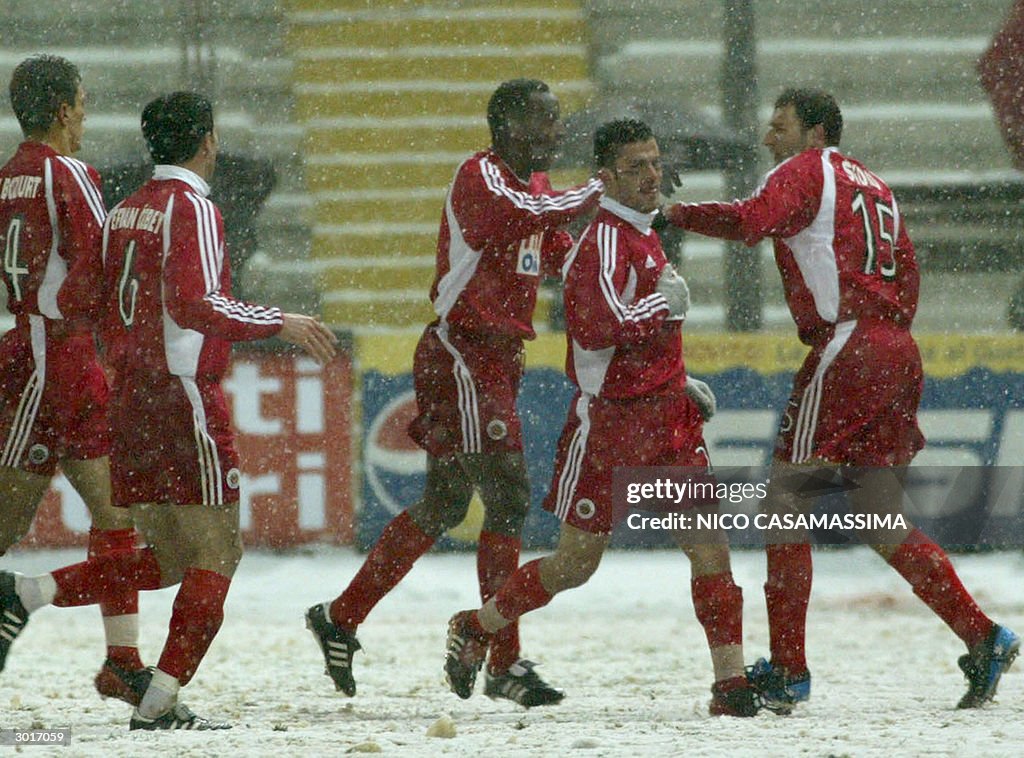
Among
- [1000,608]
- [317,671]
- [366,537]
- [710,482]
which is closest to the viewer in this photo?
[710,482]

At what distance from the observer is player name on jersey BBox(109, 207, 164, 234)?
15.4 feet

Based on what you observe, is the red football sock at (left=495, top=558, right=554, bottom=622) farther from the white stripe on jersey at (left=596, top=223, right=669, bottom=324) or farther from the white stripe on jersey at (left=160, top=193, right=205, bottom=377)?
the white stripe on jersey at (left=160, top=193, right=205, bottom=377)

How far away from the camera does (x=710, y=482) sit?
199 inches

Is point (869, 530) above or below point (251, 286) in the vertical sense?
below

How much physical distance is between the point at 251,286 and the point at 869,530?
6209 mm

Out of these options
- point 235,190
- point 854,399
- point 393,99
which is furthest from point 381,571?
point 393,99

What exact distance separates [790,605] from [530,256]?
50.9 inches

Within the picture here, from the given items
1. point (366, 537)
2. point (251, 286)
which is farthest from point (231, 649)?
point (251, 286)

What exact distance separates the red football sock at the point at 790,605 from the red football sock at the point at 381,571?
1.10 metres

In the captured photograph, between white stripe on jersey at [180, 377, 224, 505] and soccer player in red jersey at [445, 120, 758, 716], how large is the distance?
949 millimetres

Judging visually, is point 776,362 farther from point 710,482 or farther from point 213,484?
point 213,484

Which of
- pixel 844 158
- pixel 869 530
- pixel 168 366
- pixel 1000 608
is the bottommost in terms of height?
pixel 1000 608

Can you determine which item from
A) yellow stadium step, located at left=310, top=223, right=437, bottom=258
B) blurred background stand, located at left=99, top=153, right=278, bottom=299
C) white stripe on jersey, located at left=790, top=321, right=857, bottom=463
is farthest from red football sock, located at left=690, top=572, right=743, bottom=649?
yellow stadium step, located at left=310, top=223, right=437, bottom=258

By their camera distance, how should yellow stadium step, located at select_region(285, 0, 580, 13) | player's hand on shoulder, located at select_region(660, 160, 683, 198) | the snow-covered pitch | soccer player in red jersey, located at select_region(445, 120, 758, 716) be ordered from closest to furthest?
1. the snow-covered pitch
2. soccer player in red jersey, located at select_region(445, 120, 758, 716)
3. player's hand on shoulder, located at select_region(660, 160, 683, 198)
4. yellow stadium step, located at select_region(285, 0, 580, 13)
